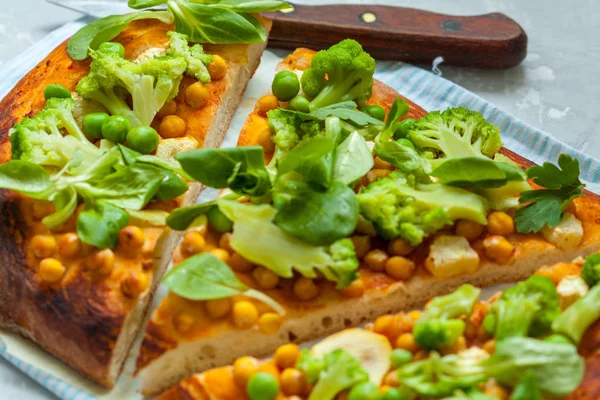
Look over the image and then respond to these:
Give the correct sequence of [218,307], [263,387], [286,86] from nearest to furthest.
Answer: [263,387]
[218,307]
[286,86]

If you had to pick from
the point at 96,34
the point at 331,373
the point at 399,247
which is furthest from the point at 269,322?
the point at 96,34

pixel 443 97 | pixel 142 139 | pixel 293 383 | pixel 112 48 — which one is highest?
pixel 112 48

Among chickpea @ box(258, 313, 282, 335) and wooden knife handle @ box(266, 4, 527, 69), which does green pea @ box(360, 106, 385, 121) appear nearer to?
wooden knife handle @ box(266, 4, 527, 69)

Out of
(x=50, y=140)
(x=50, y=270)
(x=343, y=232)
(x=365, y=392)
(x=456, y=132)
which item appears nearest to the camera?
(x=365, y=392)

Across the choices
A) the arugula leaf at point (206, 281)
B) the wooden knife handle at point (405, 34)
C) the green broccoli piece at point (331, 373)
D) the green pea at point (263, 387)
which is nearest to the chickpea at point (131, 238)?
the arugula leaf at point (206, 281)

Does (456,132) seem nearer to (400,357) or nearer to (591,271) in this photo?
(591,271)

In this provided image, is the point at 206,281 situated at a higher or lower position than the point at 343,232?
lower

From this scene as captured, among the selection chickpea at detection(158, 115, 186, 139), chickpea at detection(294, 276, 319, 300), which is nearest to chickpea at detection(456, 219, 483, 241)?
chickpea at detection(294, 276, 319, 300)

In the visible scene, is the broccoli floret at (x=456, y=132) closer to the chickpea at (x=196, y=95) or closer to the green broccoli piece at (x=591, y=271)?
the green broccoli piece at (x=591, y=271)
